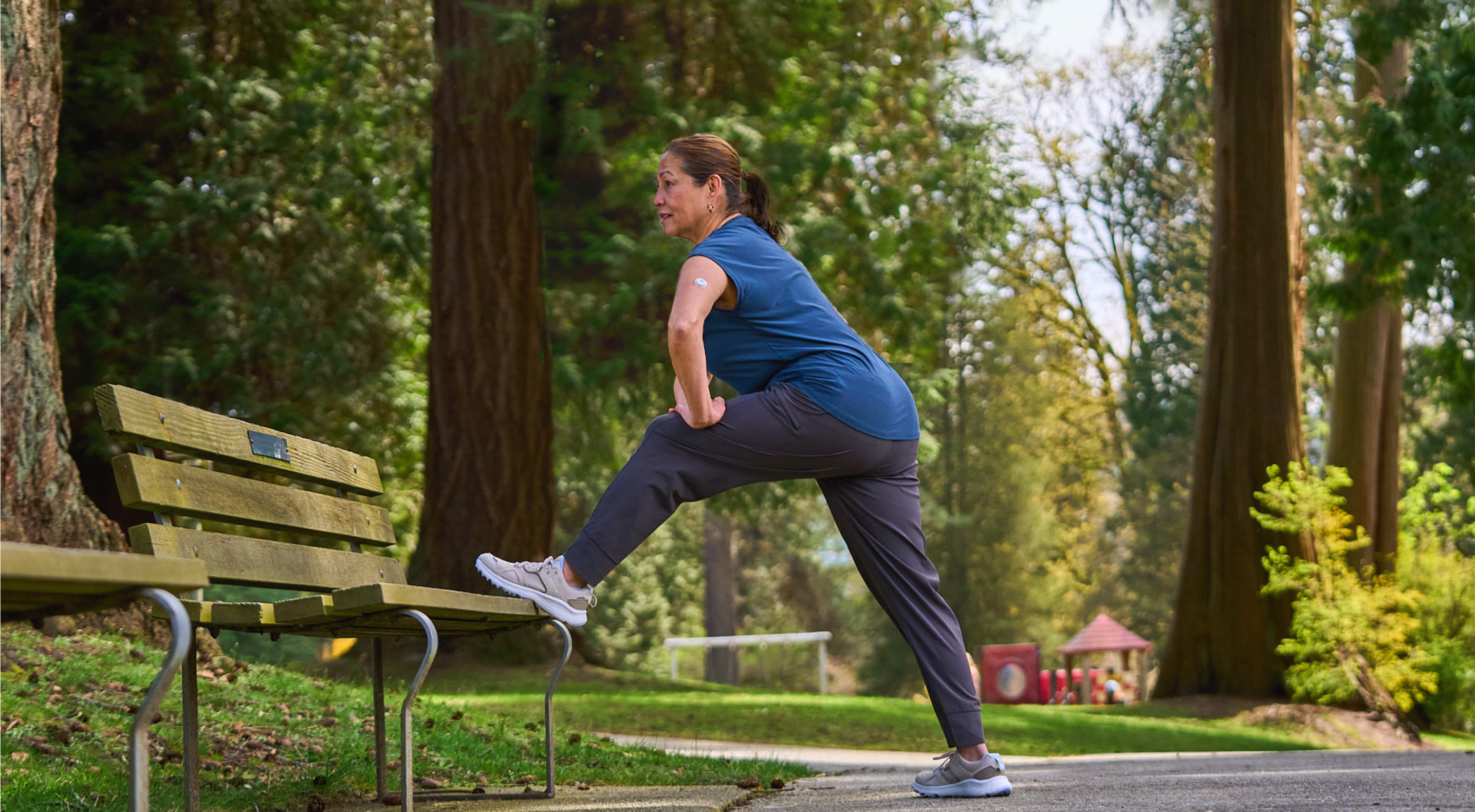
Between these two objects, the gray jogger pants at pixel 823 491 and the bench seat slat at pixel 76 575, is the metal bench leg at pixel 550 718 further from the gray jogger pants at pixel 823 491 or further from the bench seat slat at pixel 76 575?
the bench seat slat at pixel 76 575

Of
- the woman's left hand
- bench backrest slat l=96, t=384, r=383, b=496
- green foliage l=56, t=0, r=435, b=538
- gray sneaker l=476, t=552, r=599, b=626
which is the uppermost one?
green foliage l=56, t=0, r=435, b=538

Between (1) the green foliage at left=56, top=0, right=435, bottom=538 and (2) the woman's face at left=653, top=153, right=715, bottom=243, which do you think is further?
(1) the green foliage at left=56, top=0, right=435, bottom=538

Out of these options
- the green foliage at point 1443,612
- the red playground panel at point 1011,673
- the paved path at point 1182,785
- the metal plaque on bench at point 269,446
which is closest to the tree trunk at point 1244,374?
the green foliage at point 1443,612

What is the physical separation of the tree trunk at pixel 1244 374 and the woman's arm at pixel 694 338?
11.1 meters


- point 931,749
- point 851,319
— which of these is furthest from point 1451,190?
point 931,749

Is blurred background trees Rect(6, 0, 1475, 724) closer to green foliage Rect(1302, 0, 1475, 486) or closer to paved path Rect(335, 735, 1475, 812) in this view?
green foliage Rect(1302, 0, 1475, 486)

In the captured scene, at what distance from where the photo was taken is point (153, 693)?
6.83ft

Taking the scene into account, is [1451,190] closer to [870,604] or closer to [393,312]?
[393,312]

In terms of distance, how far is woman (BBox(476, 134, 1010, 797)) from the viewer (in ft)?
12.3

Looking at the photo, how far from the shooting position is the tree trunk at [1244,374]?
13562mm

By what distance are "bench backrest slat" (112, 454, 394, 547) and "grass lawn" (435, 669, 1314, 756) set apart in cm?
382

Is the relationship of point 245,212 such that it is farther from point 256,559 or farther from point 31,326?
point 256,559

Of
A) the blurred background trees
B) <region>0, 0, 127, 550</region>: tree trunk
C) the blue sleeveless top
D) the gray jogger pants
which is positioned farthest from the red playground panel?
the blue sleeveless top

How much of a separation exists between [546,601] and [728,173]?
141 cm
